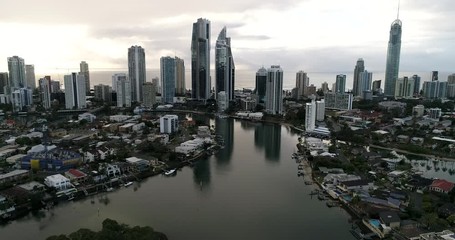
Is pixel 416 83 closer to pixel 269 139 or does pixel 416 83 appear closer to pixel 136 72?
pixel 269 139

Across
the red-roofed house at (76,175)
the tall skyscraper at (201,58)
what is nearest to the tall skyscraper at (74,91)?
the tall skyscraper at (201,58)

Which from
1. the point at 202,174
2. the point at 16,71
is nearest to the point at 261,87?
the point at 202,174

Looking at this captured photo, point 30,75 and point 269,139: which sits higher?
point 30,75

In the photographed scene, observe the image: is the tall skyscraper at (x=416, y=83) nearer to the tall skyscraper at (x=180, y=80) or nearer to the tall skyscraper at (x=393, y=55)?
the tall skyscraper at (x=393, y=55)

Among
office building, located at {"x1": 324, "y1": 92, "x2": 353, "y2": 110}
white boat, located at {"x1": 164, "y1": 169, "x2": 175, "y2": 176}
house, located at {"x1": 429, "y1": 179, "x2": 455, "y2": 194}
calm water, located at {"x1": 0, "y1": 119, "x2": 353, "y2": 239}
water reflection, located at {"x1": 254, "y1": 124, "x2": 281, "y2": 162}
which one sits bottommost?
calm water, located at {"x1": 0, "y1": 119, "x2": 353, "y2": 239}

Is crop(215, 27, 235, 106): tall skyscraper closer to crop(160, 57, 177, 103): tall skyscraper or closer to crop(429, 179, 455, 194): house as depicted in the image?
crop(160, 57, 177, 103): tall skyscraper

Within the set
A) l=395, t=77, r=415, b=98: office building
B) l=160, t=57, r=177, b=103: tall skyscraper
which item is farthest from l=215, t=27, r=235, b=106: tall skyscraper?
l=395, t=77, r=415, b=98: office building

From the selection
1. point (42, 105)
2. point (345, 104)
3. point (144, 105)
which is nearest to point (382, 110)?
point (345, 104)
